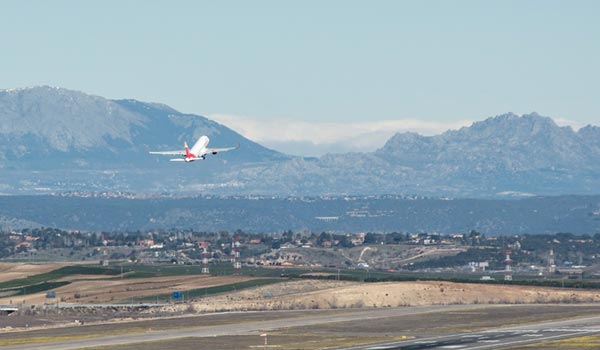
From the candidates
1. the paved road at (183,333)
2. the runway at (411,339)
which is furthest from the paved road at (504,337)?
the paved road at (183,333)

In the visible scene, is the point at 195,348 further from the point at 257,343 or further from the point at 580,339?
the point at 580,339

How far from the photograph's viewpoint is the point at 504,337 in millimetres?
165500

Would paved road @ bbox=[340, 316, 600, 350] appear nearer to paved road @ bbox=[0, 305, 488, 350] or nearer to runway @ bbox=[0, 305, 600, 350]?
runway @ bbox=[0, 305, 600, 350]

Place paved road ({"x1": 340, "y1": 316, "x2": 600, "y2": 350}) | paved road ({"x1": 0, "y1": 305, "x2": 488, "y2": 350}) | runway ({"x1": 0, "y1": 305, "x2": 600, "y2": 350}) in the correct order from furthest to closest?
paved road ({"x1": 0, "y1": 305, "x2": 488, "y2": 350}), runway ({"x1": 0, "y1": 305, "x2": 600, "y2": 350}), paved road ({"x1": 340, "y1": 316, "x2": 600, "y2": 350})

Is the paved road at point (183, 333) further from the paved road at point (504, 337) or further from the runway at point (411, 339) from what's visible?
the paved road at point (504, 337)

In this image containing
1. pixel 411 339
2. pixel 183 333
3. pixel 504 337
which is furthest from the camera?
pixel 183 333

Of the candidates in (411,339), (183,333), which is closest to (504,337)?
(411,339)

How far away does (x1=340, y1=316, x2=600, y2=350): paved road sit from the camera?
513 ft

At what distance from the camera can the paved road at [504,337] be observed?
156375 millimetres

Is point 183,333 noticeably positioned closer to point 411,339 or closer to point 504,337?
point 411,339

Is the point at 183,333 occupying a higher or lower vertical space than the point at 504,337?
lower

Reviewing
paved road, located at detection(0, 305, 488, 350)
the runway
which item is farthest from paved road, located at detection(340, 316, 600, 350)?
paved road, located at detection(0, 305, 488, 350)

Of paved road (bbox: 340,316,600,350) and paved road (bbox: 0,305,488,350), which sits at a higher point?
paved road (bbox: 340,316,600,350)

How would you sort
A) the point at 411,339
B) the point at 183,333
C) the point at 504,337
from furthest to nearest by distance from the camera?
the point at 183,333
the point at 411,339
the point at 504,337
